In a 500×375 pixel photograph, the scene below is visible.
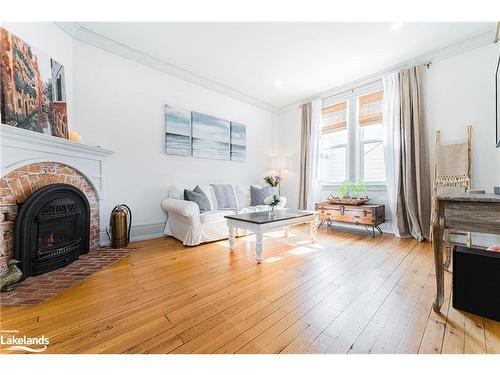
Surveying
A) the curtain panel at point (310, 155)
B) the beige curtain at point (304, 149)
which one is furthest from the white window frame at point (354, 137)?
the beige curtain at point (304, 149)

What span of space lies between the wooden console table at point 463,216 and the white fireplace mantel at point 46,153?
3.25 m

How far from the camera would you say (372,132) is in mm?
3725

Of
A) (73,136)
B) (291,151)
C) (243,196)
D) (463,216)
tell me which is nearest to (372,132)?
(291,151)

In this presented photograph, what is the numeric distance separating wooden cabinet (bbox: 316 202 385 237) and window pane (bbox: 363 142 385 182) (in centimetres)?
57

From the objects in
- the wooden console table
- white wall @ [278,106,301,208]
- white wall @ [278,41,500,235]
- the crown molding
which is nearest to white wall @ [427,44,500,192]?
white wall @ [278,41,500,235]

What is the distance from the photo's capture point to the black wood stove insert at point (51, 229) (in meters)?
1.78

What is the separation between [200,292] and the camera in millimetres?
1606

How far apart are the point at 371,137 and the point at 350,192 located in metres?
1.09

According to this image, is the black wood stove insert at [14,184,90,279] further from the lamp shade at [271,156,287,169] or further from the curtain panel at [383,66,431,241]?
the curtain panel at [383,66,431,241]

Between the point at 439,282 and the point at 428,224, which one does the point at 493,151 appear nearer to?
the point at 428,224

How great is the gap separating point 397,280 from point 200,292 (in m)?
1.72

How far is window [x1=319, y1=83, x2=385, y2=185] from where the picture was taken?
3.65 meters
